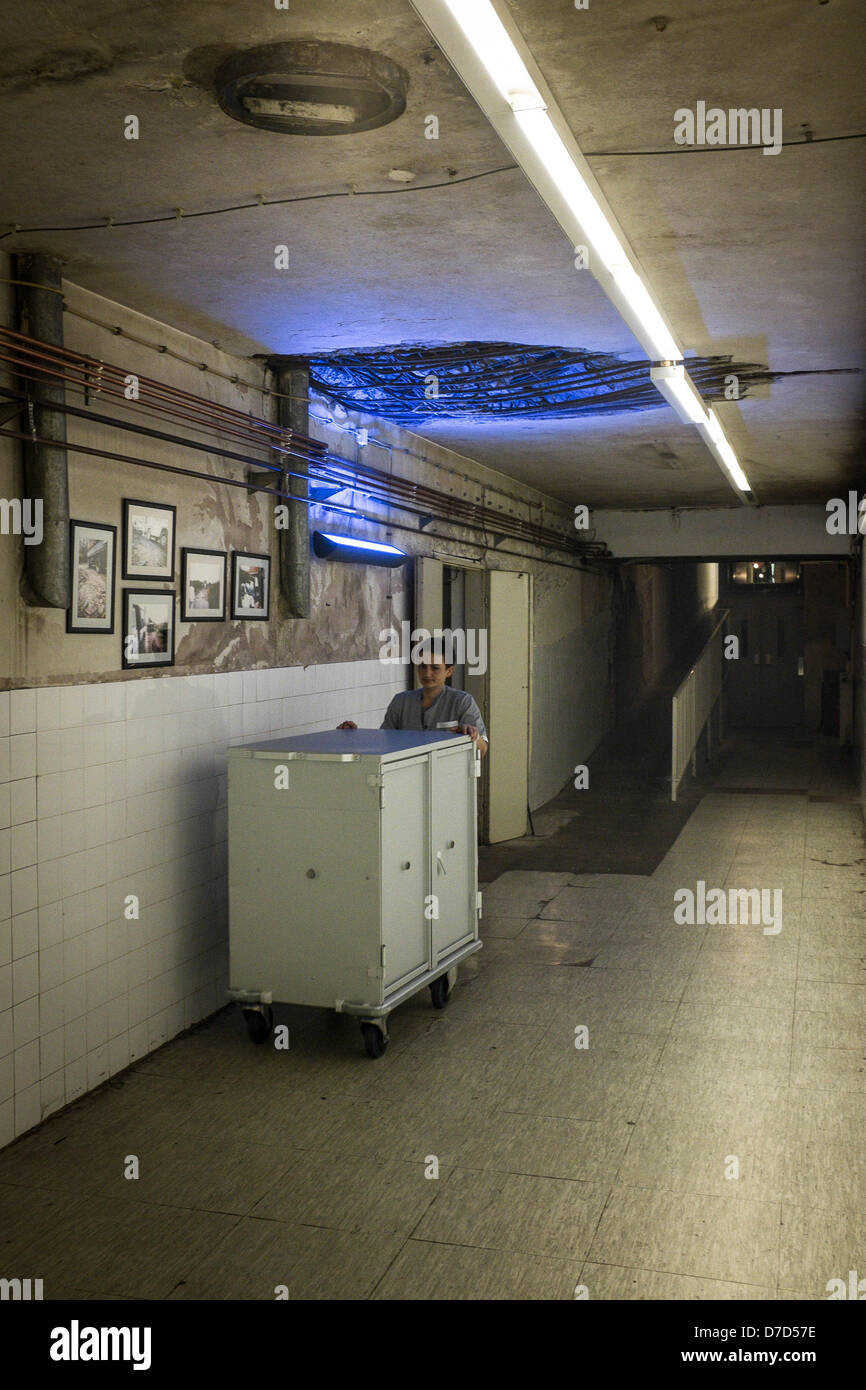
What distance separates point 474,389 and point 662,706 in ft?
37.8

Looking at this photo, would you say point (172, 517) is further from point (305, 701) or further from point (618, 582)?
point (618, 582)

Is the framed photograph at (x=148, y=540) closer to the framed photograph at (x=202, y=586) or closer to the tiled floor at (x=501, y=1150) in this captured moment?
the framed photograph at (x=202, y=586)

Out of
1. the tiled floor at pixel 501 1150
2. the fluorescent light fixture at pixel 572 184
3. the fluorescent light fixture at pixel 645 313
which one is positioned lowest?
the tiled floor at pixel 501 1150

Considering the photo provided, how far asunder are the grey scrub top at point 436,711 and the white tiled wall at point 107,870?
75cm

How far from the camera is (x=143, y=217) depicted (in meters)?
3.58

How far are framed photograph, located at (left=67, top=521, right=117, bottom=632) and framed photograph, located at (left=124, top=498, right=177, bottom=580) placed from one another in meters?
0.11

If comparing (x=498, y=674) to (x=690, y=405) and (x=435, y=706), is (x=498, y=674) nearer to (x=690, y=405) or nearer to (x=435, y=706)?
(x=435, y=706)

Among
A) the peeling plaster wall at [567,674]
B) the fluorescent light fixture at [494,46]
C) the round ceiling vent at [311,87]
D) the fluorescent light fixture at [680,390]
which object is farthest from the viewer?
the peeling plaster wall at [567,674]

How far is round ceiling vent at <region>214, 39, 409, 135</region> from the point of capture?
261 cm

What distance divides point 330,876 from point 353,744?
0.59m

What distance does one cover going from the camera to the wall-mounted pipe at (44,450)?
3.83 meters
